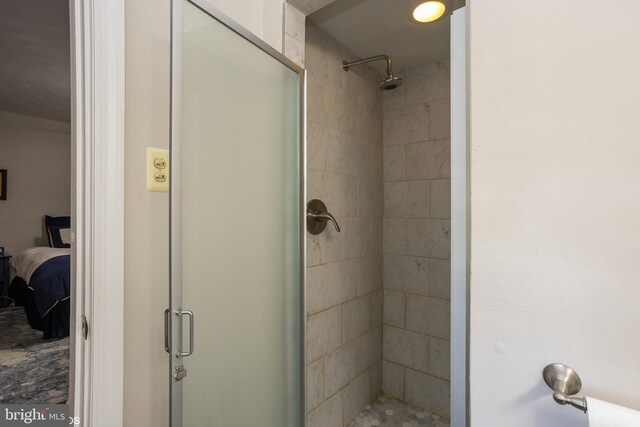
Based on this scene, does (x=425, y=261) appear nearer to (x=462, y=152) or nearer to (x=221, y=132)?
(x=462, y=152)

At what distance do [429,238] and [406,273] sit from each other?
324 millimetres

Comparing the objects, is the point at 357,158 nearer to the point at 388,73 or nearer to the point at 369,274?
the point at 388,73

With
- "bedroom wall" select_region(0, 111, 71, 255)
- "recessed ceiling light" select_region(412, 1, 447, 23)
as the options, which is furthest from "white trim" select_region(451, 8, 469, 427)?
"bedroom wall" select_region(0, 111, 71, 255)

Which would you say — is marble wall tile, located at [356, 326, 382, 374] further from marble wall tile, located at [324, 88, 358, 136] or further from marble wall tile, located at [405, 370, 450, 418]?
marble wall tile, located at [324, 88, 358, 136]

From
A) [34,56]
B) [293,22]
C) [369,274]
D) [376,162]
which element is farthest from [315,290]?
[34,56]

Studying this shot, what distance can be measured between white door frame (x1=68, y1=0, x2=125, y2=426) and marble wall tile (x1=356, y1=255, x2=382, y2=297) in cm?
152

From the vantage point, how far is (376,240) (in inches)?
92.4

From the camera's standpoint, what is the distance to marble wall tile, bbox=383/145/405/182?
2.34m

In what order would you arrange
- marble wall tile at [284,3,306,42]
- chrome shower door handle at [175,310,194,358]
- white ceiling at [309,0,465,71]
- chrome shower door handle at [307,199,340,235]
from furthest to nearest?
chrome shower door handle at [307,199,340,235] → white ceiling at [309,0,465,71] → marble wall tile at [284,3,306,42] → chrome shower door handle at [175,310,194,358]

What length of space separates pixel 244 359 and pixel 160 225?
23.1 inches

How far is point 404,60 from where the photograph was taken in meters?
2.18

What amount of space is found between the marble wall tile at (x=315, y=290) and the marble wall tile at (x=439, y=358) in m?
0.93
